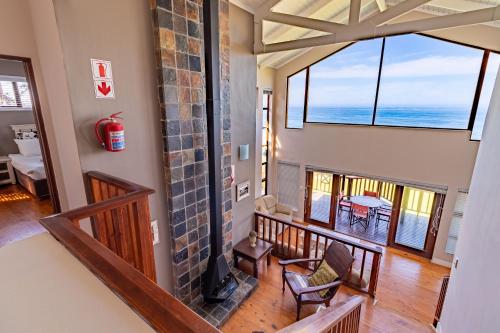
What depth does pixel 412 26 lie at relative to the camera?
2.88 metres

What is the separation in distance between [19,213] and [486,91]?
8.60 meters

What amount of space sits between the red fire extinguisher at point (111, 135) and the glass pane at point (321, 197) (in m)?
6.09

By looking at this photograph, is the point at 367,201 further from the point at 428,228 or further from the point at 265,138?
the point at 265,138

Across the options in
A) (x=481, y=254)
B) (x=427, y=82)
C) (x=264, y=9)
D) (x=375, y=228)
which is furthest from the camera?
(x=375, y=228)

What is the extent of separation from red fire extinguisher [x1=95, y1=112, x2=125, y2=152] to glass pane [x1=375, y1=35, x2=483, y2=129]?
19.3ft

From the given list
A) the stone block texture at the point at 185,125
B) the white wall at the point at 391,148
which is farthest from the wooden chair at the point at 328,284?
the white wall at the point at 391,148

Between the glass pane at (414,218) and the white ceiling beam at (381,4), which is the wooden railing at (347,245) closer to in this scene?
the glass pane at (414,218)

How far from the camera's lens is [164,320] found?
2.31ft

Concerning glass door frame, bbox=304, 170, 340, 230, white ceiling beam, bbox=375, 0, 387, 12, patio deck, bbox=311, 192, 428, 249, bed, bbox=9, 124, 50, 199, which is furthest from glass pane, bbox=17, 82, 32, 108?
patio deck, bbox=311, 192, 428, 249

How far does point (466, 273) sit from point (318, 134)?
15.5ft

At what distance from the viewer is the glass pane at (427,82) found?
4.94 meters

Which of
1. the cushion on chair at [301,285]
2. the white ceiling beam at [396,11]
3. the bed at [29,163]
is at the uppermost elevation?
the white ceiling beam at [396,11]

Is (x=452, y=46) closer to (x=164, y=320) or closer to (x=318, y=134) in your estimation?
(x=318, y=134)

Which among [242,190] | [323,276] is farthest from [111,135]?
[323,276]
